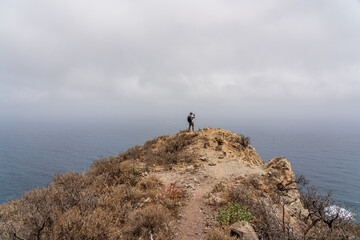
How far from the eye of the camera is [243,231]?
5266mm

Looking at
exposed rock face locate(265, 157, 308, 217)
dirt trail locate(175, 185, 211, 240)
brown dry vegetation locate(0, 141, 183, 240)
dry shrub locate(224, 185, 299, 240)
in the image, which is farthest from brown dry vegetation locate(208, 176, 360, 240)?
brown dry vegetation locate(0, 141, 183, 240)

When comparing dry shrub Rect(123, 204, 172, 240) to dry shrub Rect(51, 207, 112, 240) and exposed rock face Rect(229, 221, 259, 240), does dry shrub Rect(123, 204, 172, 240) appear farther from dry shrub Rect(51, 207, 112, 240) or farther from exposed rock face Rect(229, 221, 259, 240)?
exposed rock face Rect(229, 221, 259, 240)

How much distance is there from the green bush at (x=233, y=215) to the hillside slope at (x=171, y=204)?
4cm

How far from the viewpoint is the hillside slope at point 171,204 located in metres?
5.10

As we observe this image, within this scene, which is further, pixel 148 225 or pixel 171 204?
pixel 171 204

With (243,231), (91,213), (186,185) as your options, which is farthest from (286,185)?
(91,213)

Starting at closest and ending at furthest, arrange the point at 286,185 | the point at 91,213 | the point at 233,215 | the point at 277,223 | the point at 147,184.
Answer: the point at 277,223, the point at 91,213, the point at 233,215, the point at 147,184, the point at 286,185

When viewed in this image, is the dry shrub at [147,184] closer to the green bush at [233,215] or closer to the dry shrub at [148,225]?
the dry shrub at [148,225]

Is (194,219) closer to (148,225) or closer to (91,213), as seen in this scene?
(148,225)

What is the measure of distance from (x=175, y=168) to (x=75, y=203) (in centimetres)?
668

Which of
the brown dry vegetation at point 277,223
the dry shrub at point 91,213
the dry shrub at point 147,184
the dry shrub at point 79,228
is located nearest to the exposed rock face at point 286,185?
the brown dry vegetation at point 277,223

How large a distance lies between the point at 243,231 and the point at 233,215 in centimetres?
111

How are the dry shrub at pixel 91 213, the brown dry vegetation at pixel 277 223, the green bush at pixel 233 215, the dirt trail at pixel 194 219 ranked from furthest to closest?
1. the green bush at pixel 233 215
2. the dirt trail at pixel 194 219
3. the brown dry vegetation at pixel 277 223
4. the dry shrub at pixel 91 213

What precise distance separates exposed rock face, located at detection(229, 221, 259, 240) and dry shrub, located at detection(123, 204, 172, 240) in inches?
86.8
